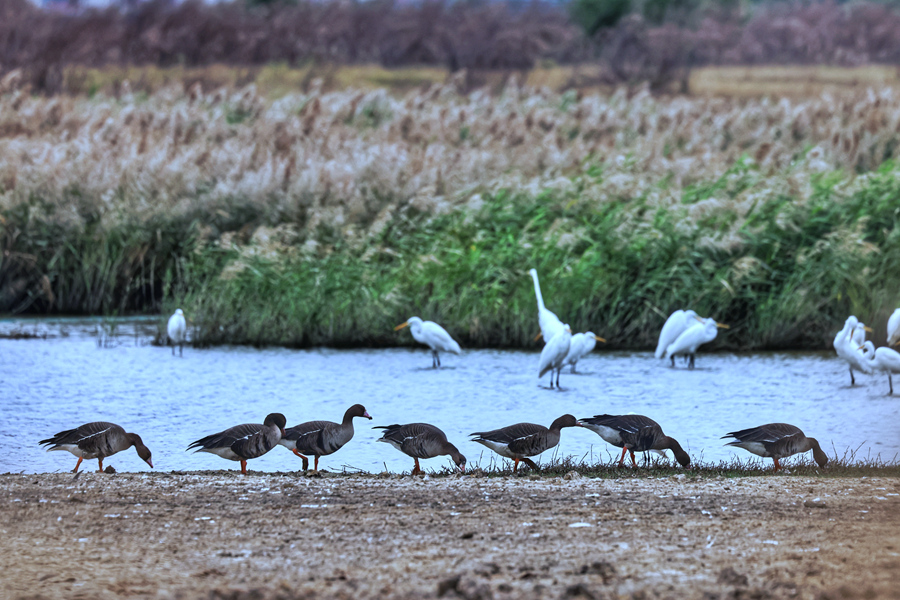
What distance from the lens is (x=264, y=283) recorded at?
11.4 meters

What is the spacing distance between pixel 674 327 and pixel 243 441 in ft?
17.3

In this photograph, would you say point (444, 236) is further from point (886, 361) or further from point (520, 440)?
point (520, 440)

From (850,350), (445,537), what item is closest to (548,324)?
(850,350)

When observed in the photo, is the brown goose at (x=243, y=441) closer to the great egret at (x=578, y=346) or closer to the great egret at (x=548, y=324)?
the great egret at (x=578, y=346)

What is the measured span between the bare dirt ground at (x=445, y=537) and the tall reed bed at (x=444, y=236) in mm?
5450

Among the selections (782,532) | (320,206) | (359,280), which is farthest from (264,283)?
(782,532)

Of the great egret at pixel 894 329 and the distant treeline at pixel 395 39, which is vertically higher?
the distant treeline at pixel 395 39

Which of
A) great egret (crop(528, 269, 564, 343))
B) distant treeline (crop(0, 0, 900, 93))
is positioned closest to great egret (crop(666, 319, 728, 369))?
great egret (crop(528, 269, 564, 343))

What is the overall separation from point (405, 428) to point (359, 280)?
5721 mm

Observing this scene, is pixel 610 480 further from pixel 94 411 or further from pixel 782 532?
pixel 94 411

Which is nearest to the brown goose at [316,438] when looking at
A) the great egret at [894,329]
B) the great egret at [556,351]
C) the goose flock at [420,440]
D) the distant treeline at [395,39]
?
the goose flock at [420,440]

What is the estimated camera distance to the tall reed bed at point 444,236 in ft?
36.1

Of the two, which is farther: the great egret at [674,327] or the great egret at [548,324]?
the great egret at [674,327]

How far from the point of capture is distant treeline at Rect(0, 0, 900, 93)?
2780 cm
